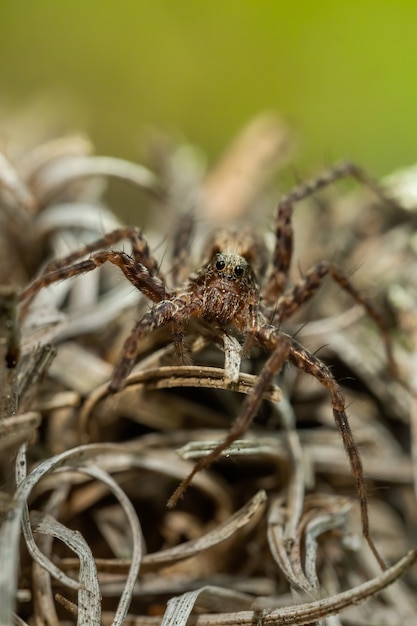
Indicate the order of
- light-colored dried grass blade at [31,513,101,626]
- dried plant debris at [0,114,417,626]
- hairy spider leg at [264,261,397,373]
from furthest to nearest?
hairy spider leg at [264,261,397,373], dried plant debris at [0,114,417,626], light-colored dried grass blade at [31,513,101,626]

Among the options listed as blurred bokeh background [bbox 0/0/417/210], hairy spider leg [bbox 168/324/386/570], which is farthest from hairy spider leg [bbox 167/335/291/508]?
blurred bokeh background [bbox 0/0/417/210]

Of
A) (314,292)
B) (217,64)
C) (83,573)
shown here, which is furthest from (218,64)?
(83,573)

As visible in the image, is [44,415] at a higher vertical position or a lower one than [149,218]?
lower

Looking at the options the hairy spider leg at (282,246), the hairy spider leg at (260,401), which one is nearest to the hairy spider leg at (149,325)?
the hairy spider leg at (260,401)

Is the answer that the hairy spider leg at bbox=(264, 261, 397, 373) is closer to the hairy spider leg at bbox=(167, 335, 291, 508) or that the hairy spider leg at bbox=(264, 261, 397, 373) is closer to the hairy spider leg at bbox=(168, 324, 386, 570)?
the hairy spider leg at bbox=(168, 324, 386, 570)

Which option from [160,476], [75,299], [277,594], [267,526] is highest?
[75,299]

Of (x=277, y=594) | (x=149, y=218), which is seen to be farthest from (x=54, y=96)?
(x=277, y=594)

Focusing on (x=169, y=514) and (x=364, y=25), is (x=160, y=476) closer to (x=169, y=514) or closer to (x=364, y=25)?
(x=169, y=514)
